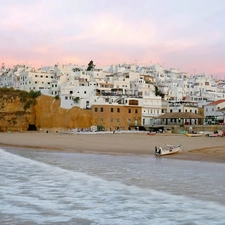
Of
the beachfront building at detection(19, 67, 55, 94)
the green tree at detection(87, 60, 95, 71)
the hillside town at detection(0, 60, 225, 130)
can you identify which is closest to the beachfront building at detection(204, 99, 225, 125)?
the hillside town at detection(0, 60, 225, 130)

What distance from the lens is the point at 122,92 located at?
6650 centimetres

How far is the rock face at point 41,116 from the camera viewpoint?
189ft

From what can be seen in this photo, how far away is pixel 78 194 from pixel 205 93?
76.8 m

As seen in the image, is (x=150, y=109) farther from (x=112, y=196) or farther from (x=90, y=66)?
(x=112, y=196)

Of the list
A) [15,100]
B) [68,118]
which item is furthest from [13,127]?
[68,118]

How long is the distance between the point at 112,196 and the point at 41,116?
5362cm

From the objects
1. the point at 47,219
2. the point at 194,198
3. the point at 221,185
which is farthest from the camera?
the point at 221,185

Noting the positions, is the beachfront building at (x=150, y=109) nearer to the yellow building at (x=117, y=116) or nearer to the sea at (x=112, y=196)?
the yellow building at (x=117, y=116)

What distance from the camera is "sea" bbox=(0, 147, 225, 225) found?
7.66 m

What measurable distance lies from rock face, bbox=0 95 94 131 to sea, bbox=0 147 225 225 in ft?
138

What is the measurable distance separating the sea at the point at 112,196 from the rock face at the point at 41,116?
138 feet

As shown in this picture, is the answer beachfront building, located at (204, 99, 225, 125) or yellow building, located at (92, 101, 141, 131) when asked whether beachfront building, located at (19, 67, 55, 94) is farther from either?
beachfront building, located at (204, 99, 225, 125)

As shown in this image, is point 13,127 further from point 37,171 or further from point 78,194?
point 78,194

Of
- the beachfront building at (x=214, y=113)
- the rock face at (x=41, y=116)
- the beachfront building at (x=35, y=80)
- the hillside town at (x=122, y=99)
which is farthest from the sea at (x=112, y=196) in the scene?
the beachfront building at (x=35, y=80)
